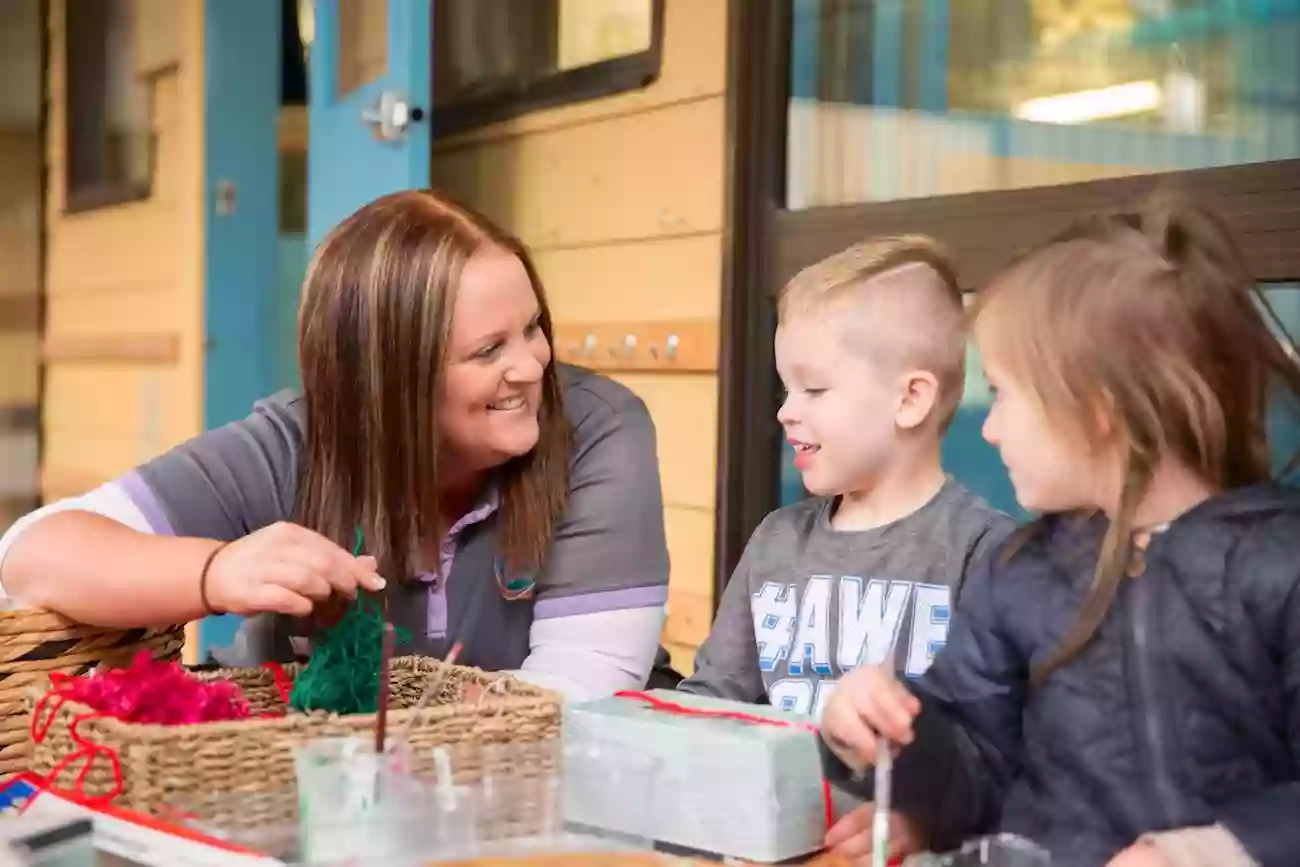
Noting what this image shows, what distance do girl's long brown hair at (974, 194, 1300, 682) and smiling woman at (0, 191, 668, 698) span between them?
0.55 metres

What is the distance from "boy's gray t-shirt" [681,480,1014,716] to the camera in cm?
116

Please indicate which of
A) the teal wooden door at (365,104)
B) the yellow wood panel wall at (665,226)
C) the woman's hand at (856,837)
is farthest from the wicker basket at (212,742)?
the teal wooden door at (365,104)

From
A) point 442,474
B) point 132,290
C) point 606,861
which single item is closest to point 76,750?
point 606,861

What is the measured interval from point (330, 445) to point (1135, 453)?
779mm

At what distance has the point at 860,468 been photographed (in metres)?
1.22

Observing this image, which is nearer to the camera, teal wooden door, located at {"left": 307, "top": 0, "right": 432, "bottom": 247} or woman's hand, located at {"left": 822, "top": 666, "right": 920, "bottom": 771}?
woman's hand, located at {"left": 822, "top": 666, "right": 920, "bottom": 771}

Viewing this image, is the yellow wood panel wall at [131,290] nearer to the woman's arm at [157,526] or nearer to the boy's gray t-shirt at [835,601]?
the woman's arm at [157,526]

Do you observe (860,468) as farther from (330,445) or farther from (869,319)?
(330,445)

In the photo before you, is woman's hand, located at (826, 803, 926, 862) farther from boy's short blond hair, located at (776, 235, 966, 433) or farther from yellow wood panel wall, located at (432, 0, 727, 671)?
yellow wood panel wall, located at (432, 0, 727, 671)

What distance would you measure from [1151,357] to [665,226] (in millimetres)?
1494

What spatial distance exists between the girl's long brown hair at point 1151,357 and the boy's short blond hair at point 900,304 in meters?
0.25

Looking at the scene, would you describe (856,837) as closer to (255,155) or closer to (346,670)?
(346,670)

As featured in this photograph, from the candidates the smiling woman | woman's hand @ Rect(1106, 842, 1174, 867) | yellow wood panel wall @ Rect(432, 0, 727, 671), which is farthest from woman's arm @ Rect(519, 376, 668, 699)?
yellow wood panel wall @ Rect(432, 0, 727, 671)

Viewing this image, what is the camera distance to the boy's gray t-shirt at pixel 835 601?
3.81 ft
